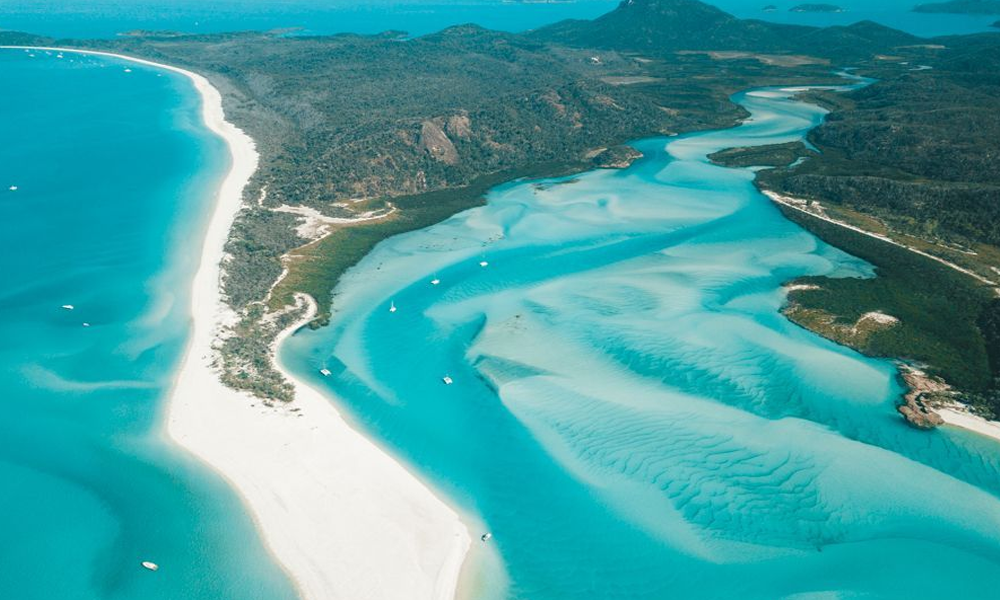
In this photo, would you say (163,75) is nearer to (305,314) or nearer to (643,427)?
(305,314)

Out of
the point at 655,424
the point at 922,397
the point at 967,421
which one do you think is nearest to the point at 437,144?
the point at 655,424

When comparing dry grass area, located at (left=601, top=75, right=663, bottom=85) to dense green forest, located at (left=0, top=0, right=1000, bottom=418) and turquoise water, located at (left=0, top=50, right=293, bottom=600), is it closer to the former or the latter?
dense green forest, located at (left=0, top=0, right=1000, bottom=418)

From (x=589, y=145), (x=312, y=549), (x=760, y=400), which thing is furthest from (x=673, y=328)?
(x=589, y=145)

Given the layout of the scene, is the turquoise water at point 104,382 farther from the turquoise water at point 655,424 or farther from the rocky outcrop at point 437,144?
the rocky outcrop at point 437,144

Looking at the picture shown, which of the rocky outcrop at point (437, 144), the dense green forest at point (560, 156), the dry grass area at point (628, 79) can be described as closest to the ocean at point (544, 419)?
the dense green forest at point (560, 156)

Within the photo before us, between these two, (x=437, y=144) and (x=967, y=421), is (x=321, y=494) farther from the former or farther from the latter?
(x=437, y=144)

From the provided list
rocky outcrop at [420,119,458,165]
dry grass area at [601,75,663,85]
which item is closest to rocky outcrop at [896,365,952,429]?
rocky outcrop at [420,119,458,165]
